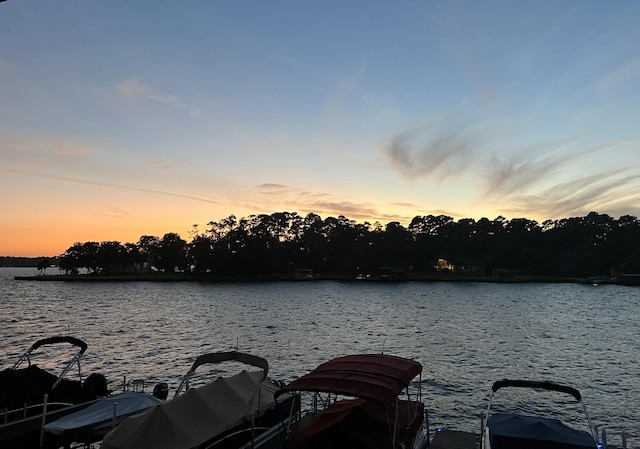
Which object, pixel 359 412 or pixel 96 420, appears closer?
pixel 359 412

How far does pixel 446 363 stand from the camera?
36.8m

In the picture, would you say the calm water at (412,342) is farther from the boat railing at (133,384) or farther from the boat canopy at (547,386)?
the boat canopy at (547,386)

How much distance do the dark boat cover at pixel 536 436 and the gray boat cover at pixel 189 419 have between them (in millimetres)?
7079

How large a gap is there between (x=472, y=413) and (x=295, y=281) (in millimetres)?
168675

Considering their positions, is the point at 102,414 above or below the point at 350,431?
below

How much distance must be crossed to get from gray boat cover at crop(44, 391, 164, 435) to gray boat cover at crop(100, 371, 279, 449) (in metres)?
2.98

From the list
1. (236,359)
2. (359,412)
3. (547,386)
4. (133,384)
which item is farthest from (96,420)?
(547,386)

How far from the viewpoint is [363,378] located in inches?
469

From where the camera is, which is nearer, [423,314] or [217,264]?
[423,314]

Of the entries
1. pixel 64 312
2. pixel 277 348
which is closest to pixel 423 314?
pixel 277 348

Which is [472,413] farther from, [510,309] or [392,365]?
[510,309]

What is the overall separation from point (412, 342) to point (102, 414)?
3665 cm

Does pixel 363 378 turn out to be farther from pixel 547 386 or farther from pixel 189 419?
pixel 547 386

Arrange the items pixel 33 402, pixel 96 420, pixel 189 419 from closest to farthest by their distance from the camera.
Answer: pixel 189 419 < pixel 96 420 < pixel 33 402
